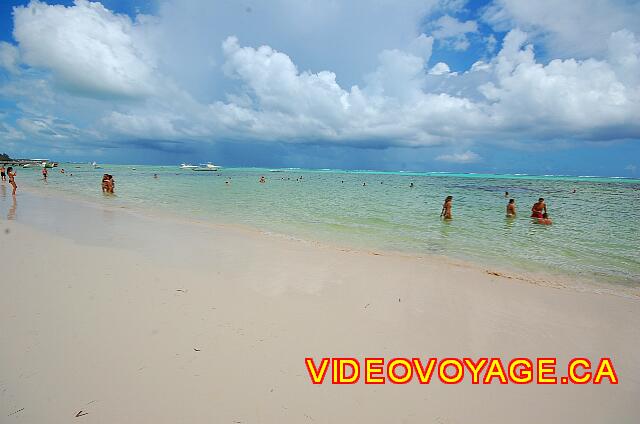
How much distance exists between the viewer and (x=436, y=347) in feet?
12.1

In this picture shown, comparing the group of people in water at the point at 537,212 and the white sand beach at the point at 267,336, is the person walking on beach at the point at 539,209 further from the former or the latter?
the white sand beach at the point at 267,336

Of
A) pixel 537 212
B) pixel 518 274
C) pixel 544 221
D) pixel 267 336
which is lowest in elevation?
pixel 267 336

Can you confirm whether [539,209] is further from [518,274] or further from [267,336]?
[267,336]

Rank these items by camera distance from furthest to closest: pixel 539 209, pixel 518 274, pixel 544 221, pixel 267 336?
pixel 539 209
pixel 544 221
pixel 518 274
pixel 267 336

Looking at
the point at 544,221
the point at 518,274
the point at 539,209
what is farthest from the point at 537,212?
the point at 518,274

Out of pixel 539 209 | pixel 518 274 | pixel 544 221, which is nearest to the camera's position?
pixel 518 274

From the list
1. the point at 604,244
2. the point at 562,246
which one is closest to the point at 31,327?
the point at 562,246

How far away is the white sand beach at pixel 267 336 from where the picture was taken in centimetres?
269

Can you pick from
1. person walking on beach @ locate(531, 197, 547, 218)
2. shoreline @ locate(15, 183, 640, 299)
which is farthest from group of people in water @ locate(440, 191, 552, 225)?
shoreline @ locate(15, 183, 640, 299)

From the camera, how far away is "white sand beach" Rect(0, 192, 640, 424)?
2689 mm

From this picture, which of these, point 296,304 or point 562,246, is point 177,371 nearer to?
point 296,304

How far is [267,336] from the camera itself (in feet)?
12.2

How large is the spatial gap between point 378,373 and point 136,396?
2271 mm

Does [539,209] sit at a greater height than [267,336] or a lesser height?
greater
